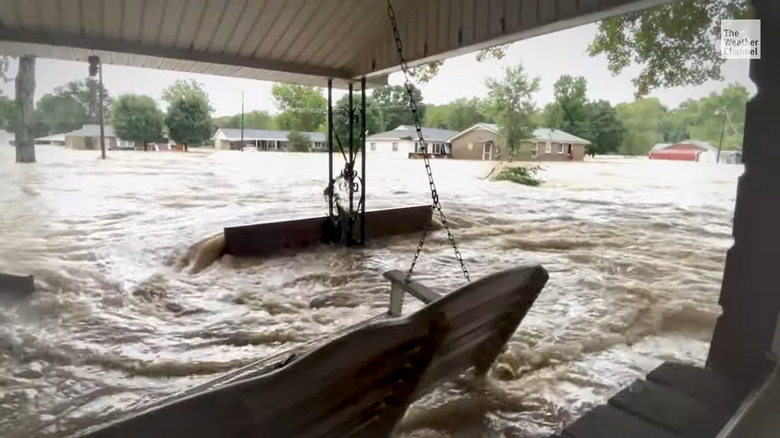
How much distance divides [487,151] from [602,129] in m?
3.26

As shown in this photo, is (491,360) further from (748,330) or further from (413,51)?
(413,51)

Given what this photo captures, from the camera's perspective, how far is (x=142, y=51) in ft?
10.7

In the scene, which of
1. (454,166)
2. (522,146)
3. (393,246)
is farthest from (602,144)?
(393,246)

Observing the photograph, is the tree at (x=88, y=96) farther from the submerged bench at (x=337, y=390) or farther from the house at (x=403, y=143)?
the submerged bench at (x=337, y=390)

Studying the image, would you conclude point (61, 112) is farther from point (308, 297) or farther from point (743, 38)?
point (743, 38)

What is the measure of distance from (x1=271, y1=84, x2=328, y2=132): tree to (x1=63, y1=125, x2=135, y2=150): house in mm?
4861

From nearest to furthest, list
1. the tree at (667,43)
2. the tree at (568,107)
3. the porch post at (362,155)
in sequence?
1. the porch post at (362,155)
2. the tree at (667,43)
3. the tree at (568,107)

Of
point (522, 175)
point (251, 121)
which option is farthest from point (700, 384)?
point (251, 121)

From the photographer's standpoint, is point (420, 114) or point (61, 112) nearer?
point (61, 112)

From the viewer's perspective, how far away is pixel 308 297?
3555 mm

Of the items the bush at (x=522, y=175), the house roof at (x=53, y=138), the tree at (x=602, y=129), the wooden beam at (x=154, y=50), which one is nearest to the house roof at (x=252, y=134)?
the house roof at (x=53, y=138)

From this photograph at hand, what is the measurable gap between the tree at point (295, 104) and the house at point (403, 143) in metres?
2.31

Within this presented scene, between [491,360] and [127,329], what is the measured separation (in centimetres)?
229

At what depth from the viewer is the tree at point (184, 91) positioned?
1377 cm
